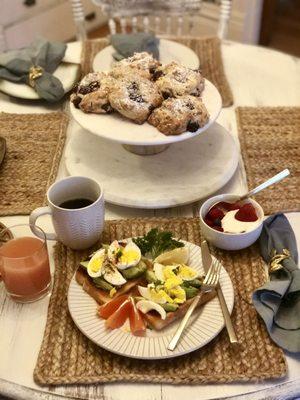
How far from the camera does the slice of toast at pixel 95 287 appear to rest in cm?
81

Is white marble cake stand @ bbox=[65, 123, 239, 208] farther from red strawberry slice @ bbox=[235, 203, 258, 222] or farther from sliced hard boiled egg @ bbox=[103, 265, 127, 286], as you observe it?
sliced hard boiled egg @ bbox=[103, 265, 127, 286]

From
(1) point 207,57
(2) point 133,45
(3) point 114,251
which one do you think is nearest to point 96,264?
(3) point 114,251

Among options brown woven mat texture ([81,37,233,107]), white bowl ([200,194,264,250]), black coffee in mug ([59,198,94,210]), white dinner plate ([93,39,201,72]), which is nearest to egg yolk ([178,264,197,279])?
white bowl ([200,194,264,250])

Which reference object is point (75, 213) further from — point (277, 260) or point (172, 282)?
point (277, 260)

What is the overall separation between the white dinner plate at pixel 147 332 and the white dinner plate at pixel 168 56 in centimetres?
83

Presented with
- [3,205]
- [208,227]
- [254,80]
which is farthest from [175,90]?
[254,80]

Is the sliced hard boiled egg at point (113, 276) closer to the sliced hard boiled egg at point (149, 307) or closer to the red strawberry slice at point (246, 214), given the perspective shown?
the sliced hard boiled egg at point (149, 307)

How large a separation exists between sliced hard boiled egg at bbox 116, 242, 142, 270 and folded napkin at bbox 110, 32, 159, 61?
79cm

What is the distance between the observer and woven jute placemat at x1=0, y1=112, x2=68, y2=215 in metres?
1.07

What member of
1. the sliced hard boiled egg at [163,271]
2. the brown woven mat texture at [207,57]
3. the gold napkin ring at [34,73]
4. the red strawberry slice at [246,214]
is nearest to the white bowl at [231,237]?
the red strawberry slice at [246,214]

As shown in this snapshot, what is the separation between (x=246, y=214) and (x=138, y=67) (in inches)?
16.7

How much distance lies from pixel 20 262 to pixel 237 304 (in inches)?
14.5

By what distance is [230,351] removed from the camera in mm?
770

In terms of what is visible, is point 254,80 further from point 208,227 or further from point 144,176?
point 208,227
